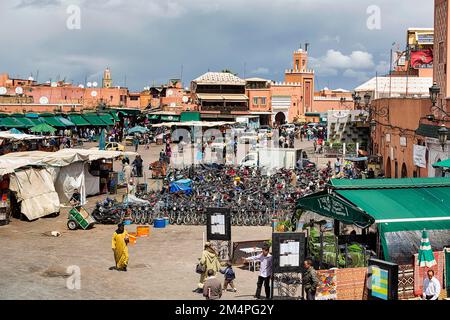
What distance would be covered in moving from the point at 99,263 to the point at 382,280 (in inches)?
291

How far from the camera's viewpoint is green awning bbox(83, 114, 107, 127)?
5506cm

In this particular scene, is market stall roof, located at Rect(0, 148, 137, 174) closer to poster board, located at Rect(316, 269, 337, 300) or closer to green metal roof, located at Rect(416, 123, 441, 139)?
green metal roof, located at Rect(416, 123, 441, 139)

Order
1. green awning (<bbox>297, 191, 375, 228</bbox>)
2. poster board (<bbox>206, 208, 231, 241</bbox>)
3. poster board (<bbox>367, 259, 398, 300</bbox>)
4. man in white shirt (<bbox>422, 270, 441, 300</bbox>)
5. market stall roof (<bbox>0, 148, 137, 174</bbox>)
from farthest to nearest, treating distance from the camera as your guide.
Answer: market stall roof (<bbox>0, 148, 137, 174</bbox>) < poster board (<bbox>206, 208, 231, 241</bbox>) < green awning (<bbox>297, 191, 375, 228</bbox>) < man in white shirt (<bbox>422, 270, 441, 300</bbox>) < poster board (<bbox>367, 259, 398, 300</bbox>)

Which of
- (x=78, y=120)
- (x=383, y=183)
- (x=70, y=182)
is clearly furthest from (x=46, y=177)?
(x=78, y=120)

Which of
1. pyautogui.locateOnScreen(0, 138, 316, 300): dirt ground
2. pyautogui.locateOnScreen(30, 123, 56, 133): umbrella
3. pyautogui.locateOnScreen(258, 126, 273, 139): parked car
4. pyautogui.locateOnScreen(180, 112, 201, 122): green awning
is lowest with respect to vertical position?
pyautogui.locateOnScreen(0, 138, 316, 300): dirt ground

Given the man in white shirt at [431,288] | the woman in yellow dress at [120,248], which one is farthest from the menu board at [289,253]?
the woman in yellow dress at [120,248]

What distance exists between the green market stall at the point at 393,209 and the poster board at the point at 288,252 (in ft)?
3.05

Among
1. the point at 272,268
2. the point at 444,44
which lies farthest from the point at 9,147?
the point at 272,268

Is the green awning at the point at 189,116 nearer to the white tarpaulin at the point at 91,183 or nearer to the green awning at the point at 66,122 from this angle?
the green awning at the point at 66,122

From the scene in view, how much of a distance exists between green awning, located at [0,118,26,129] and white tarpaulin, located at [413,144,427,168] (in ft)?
96.3

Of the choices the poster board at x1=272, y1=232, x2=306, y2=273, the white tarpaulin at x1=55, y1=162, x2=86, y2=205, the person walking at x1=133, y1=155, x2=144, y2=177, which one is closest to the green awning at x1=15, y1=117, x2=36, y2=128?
the person walking at x1=133, y1=155, x2=144, y2=177

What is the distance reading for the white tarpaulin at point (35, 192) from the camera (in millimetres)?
20562

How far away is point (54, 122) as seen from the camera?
49.2m
